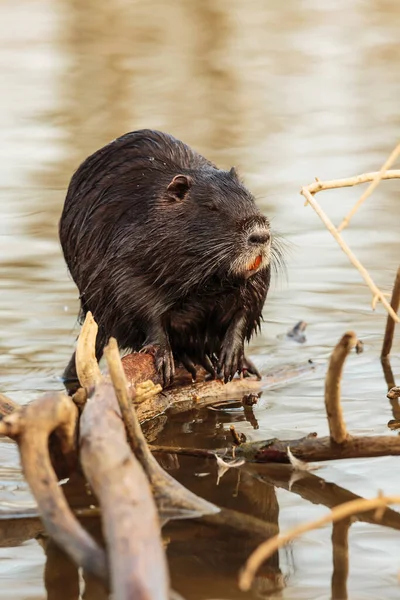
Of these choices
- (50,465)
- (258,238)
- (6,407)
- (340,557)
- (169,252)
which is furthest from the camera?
(169,252)

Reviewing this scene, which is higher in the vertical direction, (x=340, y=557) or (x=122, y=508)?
(x=122, y=508)

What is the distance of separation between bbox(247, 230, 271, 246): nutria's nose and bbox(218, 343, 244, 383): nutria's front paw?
1.50 ft

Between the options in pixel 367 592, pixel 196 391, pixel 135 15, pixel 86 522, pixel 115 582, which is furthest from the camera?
pixel 135 15

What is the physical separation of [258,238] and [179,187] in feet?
1.30

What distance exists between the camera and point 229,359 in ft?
14.9

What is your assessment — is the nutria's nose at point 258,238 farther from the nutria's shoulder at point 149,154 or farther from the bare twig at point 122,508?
the bare twig at point 122,508

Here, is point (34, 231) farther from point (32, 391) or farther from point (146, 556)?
point (146, 556)

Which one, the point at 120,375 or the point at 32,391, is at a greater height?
the point at 120,375

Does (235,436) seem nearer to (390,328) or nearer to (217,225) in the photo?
(217,225)

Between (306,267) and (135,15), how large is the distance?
8.47 metres

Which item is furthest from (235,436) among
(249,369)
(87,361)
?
(249,369)

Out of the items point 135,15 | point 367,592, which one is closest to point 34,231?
point 367,592

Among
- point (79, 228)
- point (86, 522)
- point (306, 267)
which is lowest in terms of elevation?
point (306, 267)

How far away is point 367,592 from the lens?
2938 millimetres
